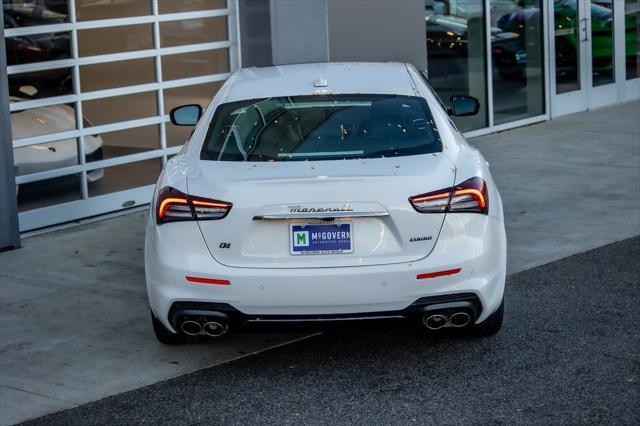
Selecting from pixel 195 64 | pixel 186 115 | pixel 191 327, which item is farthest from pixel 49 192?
pixel 191 327

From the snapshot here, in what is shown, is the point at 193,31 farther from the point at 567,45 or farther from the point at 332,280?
the point at 332,280

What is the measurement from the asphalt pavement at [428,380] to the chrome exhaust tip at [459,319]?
264mm

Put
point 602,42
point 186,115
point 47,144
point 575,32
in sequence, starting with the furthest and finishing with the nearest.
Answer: point 602,42
point 575,32
point 47,144
point 186,115

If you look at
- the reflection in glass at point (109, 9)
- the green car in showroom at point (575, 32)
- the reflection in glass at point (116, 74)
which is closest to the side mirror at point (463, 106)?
the reflection in glass at point (116, 74)

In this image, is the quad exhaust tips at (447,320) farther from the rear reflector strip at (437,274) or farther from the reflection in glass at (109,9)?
the reflection in glass at (109,9)

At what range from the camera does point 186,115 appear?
25.3ft

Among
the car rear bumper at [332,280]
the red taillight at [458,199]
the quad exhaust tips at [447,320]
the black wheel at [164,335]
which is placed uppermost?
the red taillight at [458,199]

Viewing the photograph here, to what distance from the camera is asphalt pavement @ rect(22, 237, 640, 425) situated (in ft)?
18.3

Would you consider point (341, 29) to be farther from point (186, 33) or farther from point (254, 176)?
point (254, 176)

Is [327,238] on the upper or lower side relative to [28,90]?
lower

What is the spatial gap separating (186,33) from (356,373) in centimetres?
632

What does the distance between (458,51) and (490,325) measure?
8.30 m

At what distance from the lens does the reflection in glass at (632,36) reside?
56.6 feet

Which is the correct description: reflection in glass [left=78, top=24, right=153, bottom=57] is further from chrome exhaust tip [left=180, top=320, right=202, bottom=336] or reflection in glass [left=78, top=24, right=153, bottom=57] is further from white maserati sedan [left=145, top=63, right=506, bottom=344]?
chrome exhaust tip [left=180, top=320, right=202, bottom=336]
